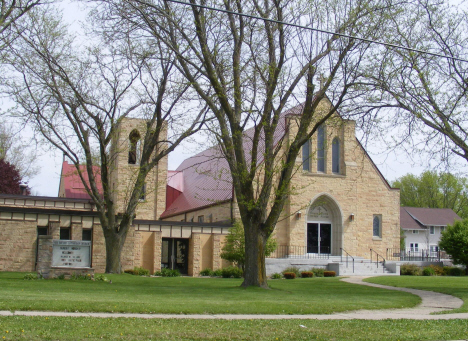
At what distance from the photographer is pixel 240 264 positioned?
31.5 metres

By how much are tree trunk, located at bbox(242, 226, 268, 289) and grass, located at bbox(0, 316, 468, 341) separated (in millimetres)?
7934

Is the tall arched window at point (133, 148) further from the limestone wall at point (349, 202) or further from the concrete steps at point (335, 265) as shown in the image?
the concrete steps at point (335, 265)

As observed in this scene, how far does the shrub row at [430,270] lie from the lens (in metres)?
35.2

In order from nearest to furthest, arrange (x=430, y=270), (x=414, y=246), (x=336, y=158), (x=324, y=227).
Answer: (x=430, y=270), (x=324, y=227), (x=336, y=158), (x=414, y=246)

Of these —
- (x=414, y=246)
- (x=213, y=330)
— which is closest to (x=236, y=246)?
(x=213, y=330)

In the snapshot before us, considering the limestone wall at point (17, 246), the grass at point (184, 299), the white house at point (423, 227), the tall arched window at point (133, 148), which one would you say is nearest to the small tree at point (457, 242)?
the grass at point (184, 299)

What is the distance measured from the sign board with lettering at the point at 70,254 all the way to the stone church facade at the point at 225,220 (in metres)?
7.23

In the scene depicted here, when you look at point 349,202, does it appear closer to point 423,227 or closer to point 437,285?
point 437,285

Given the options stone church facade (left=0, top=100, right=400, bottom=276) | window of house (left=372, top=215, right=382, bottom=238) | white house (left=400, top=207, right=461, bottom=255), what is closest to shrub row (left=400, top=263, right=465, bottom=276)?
stone church facade (left=0, top=100, right=400, bottom=276)

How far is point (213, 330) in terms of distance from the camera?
10.3m

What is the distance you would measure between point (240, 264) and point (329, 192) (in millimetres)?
8939

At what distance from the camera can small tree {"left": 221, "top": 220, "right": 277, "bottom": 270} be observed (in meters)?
30.2

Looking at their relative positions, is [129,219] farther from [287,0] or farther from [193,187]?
[193,187]

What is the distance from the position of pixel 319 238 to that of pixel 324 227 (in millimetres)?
892
